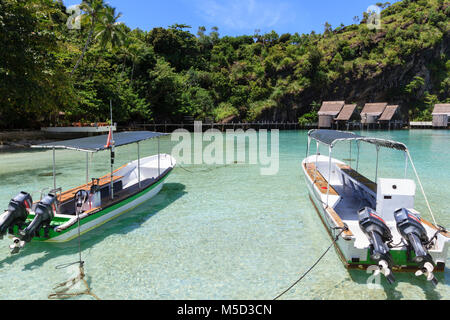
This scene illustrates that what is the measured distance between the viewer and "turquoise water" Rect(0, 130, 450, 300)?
530cm

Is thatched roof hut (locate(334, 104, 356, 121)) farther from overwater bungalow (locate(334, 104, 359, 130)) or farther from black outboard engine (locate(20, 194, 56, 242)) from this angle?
black outboard engine (locate(20, 194, 56, 242))

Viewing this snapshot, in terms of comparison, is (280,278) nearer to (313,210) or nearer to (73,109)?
(313,210)

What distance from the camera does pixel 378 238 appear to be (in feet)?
17.5

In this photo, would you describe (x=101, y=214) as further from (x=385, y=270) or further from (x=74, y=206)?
(x=385, y=270)

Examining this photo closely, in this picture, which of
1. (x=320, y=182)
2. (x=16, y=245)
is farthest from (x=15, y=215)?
(x=320, y=182)

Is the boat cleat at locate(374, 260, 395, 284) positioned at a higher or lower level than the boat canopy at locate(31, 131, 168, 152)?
lower

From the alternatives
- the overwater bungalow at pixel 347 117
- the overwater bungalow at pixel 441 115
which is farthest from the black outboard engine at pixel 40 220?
the overwater bungalow at pixel 441 115

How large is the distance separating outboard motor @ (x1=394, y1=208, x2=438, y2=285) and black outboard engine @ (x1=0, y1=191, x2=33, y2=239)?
24.6 feet

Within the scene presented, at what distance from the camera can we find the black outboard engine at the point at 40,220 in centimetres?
597

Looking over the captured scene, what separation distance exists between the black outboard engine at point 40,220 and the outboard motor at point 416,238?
23.1 feet

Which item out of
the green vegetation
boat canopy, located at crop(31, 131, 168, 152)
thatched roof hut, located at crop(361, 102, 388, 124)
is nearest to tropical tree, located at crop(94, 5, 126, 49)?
the green vegetation

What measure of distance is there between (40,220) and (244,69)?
52.7m

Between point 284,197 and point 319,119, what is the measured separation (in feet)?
139
